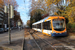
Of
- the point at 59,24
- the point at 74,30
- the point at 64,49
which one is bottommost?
the point at 64,49

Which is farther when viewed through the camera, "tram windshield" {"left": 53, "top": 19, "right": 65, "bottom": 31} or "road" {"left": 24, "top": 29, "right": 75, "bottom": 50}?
"tram windshield" {"left": 53, "top": 19, "right": 65, "bottom": 31}

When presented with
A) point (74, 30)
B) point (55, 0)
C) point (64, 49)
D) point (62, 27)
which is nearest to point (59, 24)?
point (62, 27)

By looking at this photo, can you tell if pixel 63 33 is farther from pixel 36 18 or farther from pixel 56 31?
pixel 36 18

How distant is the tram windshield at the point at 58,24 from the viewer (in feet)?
41.9

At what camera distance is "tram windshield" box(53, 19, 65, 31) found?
12.8m

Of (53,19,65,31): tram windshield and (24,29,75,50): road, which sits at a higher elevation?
(53,19,65,31): tram windshield

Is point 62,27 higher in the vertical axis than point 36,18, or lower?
lower

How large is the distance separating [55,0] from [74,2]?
3.16 meters

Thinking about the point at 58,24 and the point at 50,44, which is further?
the point at 58,24

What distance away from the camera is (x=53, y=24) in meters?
12.8

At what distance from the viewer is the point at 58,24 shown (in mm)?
12875

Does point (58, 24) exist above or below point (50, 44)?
above

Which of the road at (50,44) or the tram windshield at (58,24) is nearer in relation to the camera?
the road at (50,44)

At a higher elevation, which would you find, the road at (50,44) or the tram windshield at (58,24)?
the tram windshield at (58,24)
